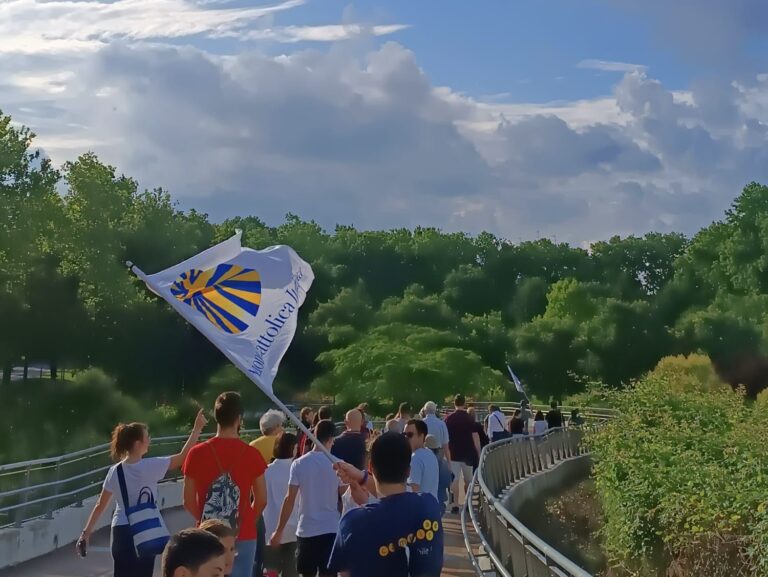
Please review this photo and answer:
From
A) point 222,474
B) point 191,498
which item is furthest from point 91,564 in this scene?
point 222,474

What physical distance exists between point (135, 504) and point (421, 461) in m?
4.49

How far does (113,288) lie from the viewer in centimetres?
6475

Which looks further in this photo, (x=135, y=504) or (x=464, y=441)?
(x=464, y=441)

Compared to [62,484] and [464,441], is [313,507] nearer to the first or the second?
[62,484]

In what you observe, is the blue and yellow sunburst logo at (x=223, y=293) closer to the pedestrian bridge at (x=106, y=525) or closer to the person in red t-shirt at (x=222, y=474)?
the person in red t-shirt at (x=222, y=474)

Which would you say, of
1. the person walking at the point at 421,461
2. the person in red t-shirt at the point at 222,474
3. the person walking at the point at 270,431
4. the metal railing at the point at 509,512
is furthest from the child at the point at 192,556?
the person walking at the point at 421,461

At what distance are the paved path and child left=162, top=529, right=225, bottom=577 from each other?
976cm

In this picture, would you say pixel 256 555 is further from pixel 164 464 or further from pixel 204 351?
pixel 204 351

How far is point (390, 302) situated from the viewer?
89.4m

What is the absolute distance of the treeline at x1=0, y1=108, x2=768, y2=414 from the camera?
60.1m

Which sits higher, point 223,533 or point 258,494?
point 223,533

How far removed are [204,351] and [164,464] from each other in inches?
2281

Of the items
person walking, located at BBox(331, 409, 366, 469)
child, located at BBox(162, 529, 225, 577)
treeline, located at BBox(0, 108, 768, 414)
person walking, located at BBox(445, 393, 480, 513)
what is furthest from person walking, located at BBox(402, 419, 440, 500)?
treeline, located at BBox(0, 108, 768, 414)

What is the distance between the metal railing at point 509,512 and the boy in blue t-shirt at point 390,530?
1118 millimetres
